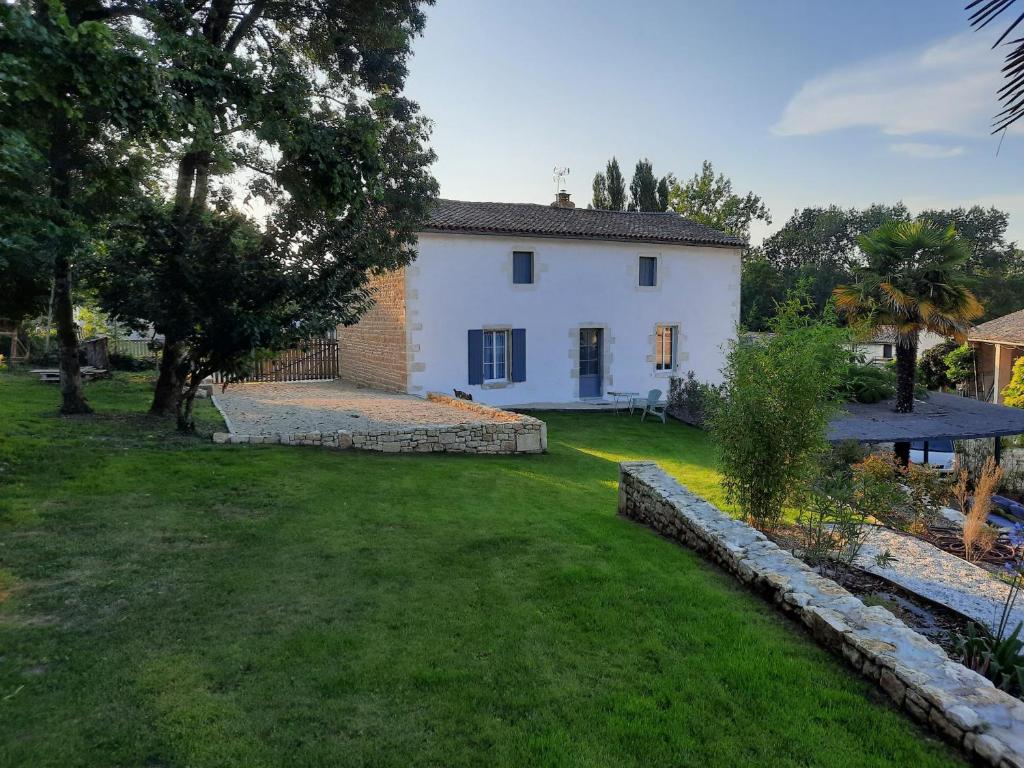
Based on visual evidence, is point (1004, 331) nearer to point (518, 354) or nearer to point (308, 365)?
point (518, 354)

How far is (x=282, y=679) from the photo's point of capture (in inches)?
125

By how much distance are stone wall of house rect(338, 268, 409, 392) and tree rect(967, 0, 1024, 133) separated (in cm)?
1400

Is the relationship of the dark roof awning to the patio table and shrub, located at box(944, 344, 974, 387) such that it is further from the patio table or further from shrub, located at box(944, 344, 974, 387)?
shrub, located at box(944, 344, 974, 387)

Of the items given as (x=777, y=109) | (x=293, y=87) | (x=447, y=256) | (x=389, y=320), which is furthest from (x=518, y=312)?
(x=293, y=87)

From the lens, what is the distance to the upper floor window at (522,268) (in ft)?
56.5

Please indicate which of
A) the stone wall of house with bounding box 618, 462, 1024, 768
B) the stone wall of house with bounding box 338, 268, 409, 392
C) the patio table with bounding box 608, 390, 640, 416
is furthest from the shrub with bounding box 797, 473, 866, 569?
the stone wall of house with bounding box 338, 268, 409, 392

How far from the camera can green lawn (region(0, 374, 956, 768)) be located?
2740 millimetres

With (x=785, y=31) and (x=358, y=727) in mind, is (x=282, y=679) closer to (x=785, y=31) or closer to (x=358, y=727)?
Result: (x=358, y=727)

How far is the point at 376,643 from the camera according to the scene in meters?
3.61

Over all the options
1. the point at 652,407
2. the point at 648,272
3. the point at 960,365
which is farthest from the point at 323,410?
the point at 960,365

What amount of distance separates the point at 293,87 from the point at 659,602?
22.1 ft

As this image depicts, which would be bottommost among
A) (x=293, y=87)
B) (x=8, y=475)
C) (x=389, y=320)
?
(x=8, y=475)

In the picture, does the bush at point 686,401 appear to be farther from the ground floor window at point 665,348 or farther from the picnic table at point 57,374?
the picnic table at point 57,374

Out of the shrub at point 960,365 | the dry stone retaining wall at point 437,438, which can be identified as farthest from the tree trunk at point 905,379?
the shrub at point 960,365
